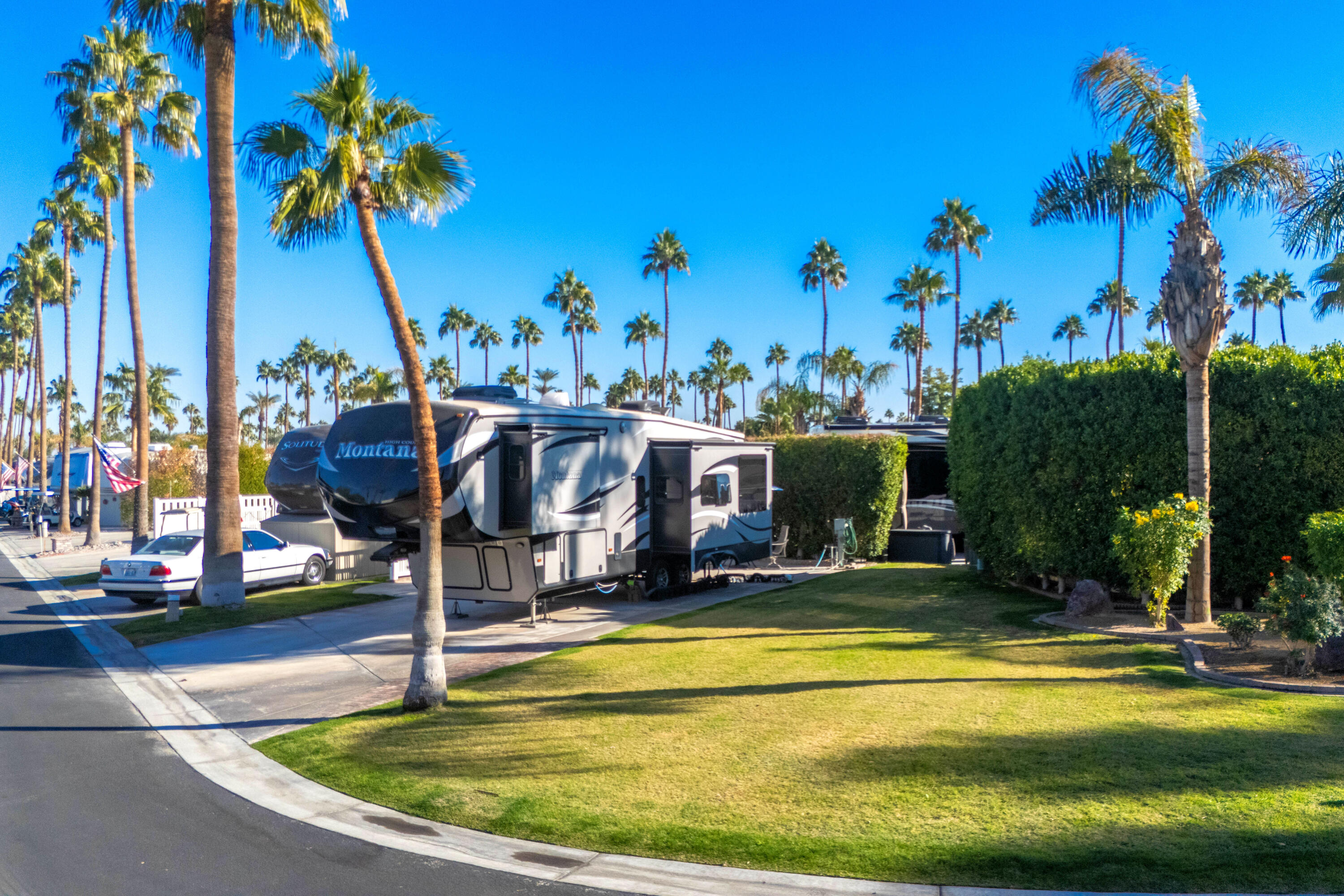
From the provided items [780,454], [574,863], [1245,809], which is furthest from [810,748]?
[780,454]

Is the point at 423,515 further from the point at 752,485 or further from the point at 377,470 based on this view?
the point at 752,485

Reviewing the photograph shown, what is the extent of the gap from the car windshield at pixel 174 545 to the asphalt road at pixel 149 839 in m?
8.15

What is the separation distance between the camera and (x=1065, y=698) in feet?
26.2

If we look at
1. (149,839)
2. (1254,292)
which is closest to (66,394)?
(149,839)

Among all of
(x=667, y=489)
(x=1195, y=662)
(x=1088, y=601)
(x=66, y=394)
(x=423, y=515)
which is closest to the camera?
(x=423, y=515)

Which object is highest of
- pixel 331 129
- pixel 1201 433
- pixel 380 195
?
pixel 331 129

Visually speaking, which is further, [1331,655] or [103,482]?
[103,482]

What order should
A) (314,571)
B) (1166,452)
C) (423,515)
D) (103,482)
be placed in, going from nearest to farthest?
(423,515) < (1166,452) < (314,571) < (103,482)

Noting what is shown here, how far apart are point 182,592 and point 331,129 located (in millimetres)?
10682

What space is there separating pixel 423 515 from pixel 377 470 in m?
3.12

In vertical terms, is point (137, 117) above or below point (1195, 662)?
above

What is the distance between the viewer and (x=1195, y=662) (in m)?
9.09

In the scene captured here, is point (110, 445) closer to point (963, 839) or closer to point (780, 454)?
point (780, 454)

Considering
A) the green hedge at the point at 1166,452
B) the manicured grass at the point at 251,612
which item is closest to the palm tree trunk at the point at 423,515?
the manicured grass at the point at 251,612
